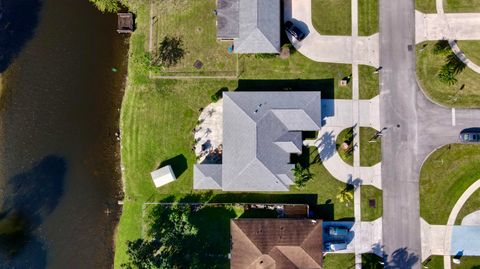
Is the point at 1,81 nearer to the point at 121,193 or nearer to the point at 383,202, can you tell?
the point at 121,193

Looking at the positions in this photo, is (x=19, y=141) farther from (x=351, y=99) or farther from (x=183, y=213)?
(x=351, y=99)

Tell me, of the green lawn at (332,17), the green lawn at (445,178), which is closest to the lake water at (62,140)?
the green lawn at (332,17)

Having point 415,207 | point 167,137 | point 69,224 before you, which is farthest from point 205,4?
point 415,207

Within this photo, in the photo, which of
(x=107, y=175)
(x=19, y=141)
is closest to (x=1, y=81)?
(x=19, y=141)

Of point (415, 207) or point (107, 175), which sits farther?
point (107, 175)

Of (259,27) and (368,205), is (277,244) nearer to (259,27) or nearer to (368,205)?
(368,205)

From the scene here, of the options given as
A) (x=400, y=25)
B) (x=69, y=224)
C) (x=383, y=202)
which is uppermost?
(x=400, y=25)

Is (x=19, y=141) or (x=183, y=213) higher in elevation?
(x=19, y=141)
